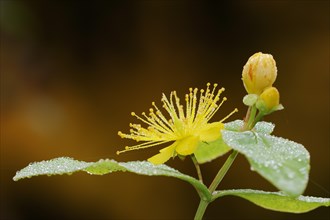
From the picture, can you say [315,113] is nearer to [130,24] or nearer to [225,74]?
[225,74]

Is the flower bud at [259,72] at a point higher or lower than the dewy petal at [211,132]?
higher

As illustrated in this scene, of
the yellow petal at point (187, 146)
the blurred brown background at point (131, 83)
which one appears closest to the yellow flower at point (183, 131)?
the yellow petal at point (187, 146)

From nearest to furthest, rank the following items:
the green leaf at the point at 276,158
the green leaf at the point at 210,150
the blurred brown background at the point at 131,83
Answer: the green leaf at the point at 276,158 < the green leaf at the point at 210,150 < the blurred brown background at the point at 131,83

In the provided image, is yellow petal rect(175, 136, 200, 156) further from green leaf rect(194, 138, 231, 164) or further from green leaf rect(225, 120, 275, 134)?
green leaf rect(194, 138, 231, 164)

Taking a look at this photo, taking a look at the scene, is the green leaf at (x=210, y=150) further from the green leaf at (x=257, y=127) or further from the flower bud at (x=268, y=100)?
the flower bud at (x=268, y=100)

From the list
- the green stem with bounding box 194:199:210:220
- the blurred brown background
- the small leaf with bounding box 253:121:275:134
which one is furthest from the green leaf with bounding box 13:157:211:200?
the blurred brown background

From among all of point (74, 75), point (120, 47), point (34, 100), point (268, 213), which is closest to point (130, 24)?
point (120, 47)

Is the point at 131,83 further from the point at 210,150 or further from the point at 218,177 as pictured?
the point at 218,177
